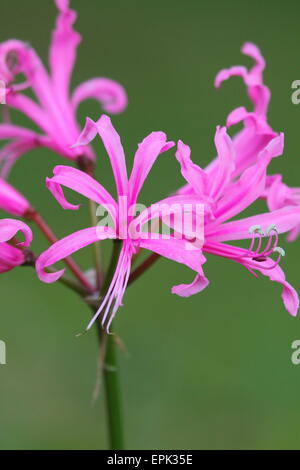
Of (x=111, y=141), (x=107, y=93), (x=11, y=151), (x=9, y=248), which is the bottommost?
(x=9, y=248)

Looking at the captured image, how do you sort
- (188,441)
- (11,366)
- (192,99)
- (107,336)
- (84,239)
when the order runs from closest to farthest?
(84,239) < (107,336) < (188,441) < (11,366) < (192,99)

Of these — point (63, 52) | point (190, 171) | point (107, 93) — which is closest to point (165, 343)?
point (107, 93)

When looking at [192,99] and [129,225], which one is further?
[192,99]

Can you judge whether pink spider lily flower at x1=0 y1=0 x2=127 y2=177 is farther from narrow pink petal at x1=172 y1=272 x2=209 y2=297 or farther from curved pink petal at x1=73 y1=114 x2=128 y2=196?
narrow pink petal at x1=172 y1=272 x2=209 y2=297

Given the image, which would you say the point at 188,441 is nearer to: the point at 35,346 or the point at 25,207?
the point at 35,346

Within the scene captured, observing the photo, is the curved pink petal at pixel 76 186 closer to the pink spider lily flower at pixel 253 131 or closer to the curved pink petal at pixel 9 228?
the curved pink petal at pixel 9 228

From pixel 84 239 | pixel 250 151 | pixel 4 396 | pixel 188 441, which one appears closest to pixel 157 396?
pixel 188 441

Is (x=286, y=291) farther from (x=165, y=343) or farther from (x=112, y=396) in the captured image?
(x=165, y=343)

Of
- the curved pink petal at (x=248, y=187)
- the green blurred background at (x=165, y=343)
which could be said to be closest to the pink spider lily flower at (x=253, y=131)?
the curved pink petal at (x=248, y=187)
